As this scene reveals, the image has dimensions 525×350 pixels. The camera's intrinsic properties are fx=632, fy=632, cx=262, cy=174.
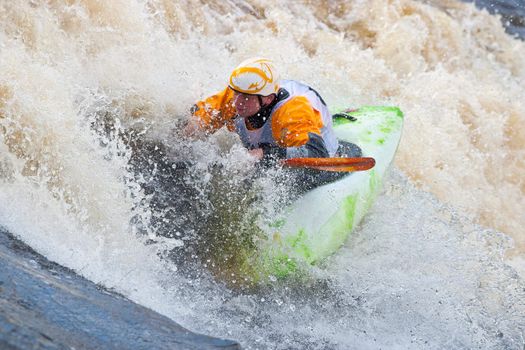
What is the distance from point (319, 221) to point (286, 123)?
28.4 inches

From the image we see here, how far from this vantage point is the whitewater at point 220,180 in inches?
141

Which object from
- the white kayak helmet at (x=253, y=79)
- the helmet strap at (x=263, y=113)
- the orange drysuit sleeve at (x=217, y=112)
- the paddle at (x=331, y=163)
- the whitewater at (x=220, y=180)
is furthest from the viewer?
the orange drysuit sleeve at (x=217, y=112)

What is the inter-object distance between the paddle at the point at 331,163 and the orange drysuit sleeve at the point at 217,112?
2.57ft

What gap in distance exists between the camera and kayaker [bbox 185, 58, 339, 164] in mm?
4188

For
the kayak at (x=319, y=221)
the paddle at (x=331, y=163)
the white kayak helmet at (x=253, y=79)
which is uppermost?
the white kayak helmet at (x=253, y=79)

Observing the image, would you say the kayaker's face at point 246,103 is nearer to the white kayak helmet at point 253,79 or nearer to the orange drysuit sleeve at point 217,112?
the white kayak helmet at point 253,79

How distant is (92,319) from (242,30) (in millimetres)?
5477

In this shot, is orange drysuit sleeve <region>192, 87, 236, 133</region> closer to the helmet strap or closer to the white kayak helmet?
the helmet strap

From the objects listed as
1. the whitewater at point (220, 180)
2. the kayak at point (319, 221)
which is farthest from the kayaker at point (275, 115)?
the kayak at point (319, 221)

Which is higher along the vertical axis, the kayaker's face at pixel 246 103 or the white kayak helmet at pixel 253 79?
the white kayak helmet at pixel 253 79

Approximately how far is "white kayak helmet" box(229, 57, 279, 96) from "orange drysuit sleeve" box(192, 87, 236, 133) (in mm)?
438

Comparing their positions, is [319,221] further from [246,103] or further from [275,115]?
[246,103]

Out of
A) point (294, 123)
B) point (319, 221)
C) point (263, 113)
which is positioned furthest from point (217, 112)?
point (319, 221)

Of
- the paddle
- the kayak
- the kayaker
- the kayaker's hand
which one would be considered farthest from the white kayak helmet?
the kayak
